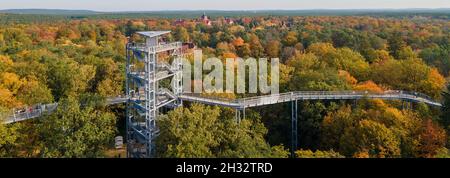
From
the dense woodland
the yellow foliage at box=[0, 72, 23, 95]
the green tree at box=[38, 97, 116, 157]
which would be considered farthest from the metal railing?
the yellow foliage at box=[0, 72, 23, 95]

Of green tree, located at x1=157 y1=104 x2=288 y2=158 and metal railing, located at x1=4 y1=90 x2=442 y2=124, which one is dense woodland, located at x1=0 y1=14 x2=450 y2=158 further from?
metal railing, located at x1=4 y1=90 x2=442 y2=124

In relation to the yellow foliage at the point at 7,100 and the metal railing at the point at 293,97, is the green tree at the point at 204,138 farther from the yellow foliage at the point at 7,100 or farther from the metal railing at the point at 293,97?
the yellow foliage at the point at 7,100

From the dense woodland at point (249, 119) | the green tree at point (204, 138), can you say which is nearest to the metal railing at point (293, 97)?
the dense woodland at point (249, 119)

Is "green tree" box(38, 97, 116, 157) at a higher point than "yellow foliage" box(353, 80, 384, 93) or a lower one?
lower

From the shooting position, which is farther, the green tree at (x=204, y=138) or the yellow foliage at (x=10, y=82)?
the yellow foliage at (x=10, y=82)

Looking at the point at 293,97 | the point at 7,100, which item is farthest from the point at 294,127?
the point at 7,100

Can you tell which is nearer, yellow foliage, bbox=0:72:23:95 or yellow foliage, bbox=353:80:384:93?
yellow foliage, bbox=0:72:23:95

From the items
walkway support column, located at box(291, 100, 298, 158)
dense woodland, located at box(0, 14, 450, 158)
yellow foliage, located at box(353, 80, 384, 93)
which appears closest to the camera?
dense woodland, located at box(0, 14, 450, 158)

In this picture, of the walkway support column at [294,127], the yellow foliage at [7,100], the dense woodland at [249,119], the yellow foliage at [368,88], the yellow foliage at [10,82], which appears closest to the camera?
the dense woodland at [249,119]
